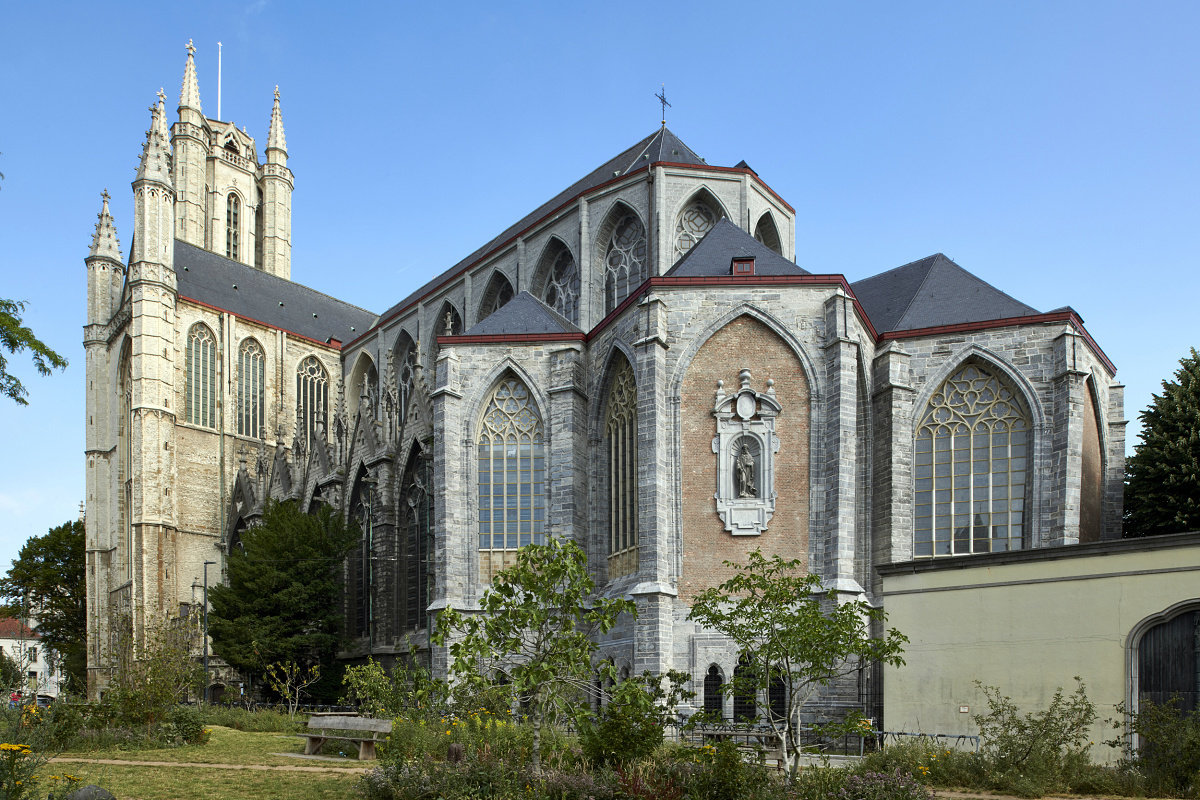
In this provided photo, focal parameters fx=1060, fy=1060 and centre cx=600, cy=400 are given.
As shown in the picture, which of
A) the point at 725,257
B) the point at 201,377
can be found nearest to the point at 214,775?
the point at 725,257

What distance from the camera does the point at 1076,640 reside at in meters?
14.6

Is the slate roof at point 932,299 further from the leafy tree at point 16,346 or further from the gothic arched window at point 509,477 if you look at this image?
the leafy tree at point 16,346

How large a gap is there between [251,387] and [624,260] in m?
22.2

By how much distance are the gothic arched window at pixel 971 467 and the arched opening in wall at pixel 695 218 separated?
28.4 ft

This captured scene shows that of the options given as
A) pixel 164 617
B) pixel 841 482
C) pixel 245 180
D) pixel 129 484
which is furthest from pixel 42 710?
pixel 245 180

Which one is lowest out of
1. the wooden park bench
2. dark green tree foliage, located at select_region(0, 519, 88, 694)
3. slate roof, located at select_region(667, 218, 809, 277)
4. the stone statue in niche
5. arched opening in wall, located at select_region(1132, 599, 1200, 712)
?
dark green tree foliage, located at select_region(0, 519, 88, 694)

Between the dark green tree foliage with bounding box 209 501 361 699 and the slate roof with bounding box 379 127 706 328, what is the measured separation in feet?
38.4

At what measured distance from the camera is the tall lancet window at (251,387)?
4494 cm

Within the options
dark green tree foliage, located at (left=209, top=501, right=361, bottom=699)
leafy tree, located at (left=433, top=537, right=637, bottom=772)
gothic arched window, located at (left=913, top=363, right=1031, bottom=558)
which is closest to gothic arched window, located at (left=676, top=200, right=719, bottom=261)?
gothic arched window, located at (left=913, top=363, right=1031, bottom=558)

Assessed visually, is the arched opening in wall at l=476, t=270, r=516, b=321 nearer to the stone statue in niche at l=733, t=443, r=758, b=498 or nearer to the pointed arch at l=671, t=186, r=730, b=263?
the pointed arch at l=671, t=186, r=730, b=263

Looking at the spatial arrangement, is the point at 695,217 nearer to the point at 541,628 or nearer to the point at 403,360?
the point at 403,360

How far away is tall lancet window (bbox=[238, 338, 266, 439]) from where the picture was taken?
44938 mm

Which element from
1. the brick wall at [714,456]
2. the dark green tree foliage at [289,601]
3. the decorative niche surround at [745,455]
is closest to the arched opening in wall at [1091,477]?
the brick wall at [714,456]

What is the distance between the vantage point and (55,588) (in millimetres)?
47719
